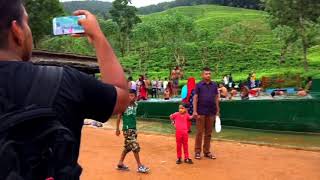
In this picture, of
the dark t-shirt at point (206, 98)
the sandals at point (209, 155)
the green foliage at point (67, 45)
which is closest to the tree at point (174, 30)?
the green foliage at point (67, 45)

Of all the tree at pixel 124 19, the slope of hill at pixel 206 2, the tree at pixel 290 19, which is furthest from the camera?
the slope of hill at pixel 206 2

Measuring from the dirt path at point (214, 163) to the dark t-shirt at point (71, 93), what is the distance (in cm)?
723

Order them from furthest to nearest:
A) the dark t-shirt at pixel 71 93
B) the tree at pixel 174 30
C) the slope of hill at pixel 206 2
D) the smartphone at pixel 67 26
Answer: the slope of hill at pixel 206 2 → the tree at pixel 174 30 → the smartphone at pixel 67 26 → the dark t-shirt at pixel 71 93

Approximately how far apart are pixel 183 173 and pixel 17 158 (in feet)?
26.0

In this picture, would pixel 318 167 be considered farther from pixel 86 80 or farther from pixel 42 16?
pixel 42 16

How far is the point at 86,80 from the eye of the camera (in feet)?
5.93

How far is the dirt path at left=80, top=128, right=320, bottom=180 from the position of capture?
30.1 feet

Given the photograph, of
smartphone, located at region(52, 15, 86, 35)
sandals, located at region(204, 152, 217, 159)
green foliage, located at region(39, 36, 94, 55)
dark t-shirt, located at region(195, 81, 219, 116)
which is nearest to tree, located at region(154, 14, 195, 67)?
green foliage, located at region(39, 36, 94, 55)

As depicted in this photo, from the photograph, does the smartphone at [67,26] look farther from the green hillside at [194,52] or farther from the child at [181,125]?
the green hillside at [194,52]

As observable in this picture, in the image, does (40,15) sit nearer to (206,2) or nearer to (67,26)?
(67,26)

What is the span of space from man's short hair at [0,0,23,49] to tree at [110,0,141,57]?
170 ft

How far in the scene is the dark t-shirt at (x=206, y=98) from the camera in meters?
11.0

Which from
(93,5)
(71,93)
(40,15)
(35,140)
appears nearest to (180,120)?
(71,93)

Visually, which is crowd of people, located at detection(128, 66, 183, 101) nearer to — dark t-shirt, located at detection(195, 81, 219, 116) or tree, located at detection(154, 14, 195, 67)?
dark t-shirt, located at detection(195, 81, 219, 116)
